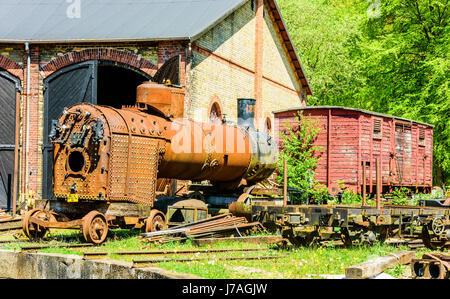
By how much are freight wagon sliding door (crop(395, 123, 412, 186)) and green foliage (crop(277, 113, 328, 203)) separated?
3.96 m

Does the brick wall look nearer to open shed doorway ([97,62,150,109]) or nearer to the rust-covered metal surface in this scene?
open shed doorway ([97,62,150,109])

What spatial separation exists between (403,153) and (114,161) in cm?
1260

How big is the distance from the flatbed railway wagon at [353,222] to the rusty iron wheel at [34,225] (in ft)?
13.7

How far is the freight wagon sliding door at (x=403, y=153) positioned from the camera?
65.4 feet

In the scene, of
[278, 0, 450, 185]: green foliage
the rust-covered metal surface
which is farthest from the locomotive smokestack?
[278, 0, 450, 185]: green foliage

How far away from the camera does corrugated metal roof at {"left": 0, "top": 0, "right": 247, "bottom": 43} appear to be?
18.3 m

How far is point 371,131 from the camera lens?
17.9m

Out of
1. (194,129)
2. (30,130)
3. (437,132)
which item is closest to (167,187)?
(194,129)

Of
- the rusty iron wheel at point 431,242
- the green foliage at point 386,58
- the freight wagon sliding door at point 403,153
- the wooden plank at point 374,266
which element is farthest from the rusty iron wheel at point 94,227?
the green foliage at point 386,58

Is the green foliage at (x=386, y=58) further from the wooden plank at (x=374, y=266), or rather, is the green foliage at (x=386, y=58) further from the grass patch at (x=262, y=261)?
the wooden plank at (x=374, y=266)

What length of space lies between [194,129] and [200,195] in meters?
2.18

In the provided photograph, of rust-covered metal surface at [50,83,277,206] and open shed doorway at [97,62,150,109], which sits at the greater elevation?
open shed doorway at [97,62,150,109]

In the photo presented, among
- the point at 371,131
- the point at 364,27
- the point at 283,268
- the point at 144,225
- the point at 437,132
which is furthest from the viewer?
the point at 364,27

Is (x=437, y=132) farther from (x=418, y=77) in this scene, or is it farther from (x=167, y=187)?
(x=167, y=187)
